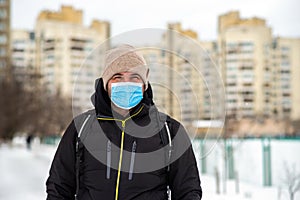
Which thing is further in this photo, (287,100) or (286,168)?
(287,100)

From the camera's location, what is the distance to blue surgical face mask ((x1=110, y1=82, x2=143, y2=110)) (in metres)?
2.34

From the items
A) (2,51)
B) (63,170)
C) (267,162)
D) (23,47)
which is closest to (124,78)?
(63,170)

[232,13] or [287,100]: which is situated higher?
[232,13]

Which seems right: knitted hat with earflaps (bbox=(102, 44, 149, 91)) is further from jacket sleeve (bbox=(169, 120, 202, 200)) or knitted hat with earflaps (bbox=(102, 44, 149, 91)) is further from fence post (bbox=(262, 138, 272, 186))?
fence post (bbox=(262, 138, 272, 186))

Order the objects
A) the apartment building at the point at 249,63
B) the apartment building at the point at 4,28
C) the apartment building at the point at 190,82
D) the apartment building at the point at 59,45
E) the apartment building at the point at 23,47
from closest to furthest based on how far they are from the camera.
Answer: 1. the apartment building at the point at 190,82
2. the apartment building at the point at 249,63
3. the apartment building at the point at 59,45
4. the apartment building at the point at 23,47
5. the apartment building at the point at 4,28

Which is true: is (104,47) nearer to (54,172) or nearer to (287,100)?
(54,172)

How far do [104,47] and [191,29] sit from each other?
14.8 m

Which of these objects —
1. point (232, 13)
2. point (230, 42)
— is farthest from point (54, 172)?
point (232, 13)

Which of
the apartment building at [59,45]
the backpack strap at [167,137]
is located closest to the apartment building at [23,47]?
the apartment building at [59,45]

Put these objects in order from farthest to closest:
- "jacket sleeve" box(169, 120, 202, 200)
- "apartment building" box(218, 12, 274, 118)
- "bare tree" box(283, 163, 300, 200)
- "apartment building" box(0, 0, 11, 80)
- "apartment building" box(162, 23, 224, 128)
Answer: "apartment building" box(0, 0, 11, 80)
"apartment building" box(218, 12, 274, 118)
"bare tree" box(283, 163, 300, 200)
"apartment building" box(162, 23, 224, 128)
"jacket sleeve" box(169, 120, 202, 200)

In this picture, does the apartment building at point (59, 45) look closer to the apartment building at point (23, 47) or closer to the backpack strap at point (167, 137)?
the apartment building at point (23, 47)

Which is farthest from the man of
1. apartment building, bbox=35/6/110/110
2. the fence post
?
apartment building, bbox=35/6/110/110

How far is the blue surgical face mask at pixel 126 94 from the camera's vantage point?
2336 millimetres

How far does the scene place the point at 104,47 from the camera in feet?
9.26
